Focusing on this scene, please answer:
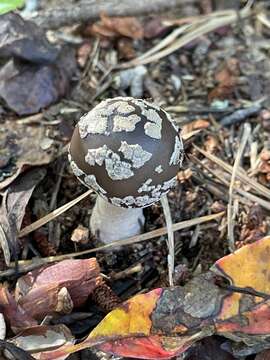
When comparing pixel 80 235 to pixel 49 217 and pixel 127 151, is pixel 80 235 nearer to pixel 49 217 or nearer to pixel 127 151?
pixel 49 217

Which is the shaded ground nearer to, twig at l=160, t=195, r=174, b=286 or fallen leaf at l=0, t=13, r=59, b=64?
twig at l=160, t=195, r=174, b=286

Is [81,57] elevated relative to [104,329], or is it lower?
elevated

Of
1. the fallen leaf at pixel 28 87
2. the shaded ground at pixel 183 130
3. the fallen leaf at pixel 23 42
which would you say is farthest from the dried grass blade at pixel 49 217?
the fallen leaf at pixel 23 42

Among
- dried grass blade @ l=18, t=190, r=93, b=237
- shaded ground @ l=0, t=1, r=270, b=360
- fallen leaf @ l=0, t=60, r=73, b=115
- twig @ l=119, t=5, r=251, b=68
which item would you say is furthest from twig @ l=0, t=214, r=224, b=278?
twig @ l=119, t=5, r=251, b=68

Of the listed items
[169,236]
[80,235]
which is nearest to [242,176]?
[169,236]

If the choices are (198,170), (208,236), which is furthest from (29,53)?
(208,236)

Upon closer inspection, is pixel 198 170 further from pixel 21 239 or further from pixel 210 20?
pixel 210 20
